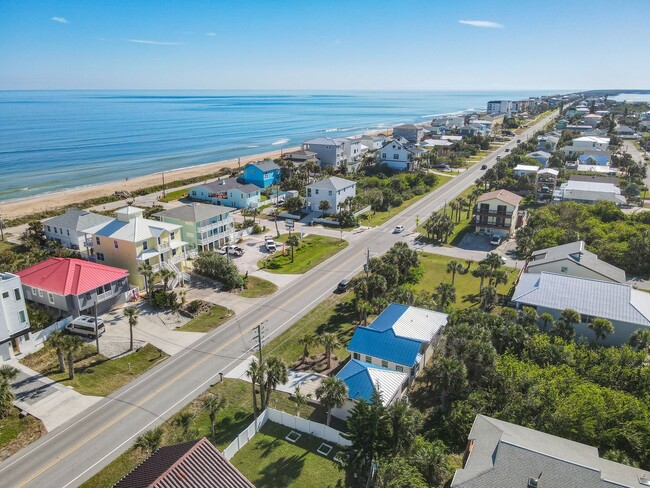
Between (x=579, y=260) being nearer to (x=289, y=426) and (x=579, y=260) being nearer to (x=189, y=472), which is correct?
(x=289, y=426)

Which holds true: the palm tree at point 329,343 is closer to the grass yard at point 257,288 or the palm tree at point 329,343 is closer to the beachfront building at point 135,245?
the grass yard at point 257,288

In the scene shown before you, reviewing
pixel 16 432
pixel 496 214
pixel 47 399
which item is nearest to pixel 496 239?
pixel 496 214

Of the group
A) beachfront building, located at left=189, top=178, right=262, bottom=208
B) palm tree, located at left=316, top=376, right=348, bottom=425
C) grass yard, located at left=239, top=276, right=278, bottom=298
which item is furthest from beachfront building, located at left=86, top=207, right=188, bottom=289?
beachfront building, located at left=189, top=178, right=262, bottom=208

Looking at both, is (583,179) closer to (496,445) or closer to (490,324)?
(490,324)

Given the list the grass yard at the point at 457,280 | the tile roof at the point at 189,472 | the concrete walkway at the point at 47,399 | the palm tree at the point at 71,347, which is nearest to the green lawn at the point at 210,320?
the palm tree at the point at 71,347

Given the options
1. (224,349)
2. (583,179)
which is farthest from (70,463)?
(583,179)

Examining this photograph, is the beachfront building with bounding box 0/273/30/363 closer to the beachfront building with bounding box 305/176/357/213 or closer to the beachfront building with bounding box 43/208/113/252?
the beachfront building with bounding box 43/208/113/252
